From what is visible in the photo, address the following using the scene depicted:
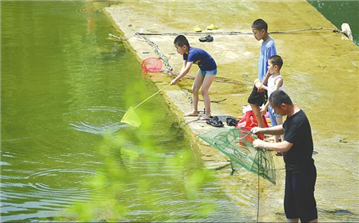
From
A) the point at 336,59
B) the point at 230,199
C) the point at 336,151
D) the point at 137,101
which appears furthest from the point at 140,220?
the point at 336,59

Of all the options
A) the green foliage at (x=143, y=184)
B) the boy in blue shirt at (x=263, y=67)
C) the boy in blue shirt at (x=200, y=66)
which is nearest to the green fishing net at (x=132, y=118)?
the green foliage at (x=143, y=184)

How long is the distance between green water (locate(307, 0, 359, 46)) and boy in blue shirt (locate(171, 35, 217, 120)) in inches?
386

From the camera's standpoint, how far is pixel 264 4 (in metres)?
20.4

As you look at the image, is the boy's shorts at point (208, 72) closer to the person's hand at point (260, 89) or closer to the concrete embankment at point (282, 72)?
the concrete embankment at point (282, 72)

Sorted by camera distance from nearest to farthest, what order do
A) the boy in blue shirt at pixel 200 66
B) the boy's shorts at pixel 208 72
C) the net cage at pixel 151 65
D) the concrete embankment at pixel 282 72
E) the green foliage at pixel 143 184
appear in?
the green foliage at pixel 143 184 < the concrete embankment at pixel 282 72 < the boy in blue shirt at pixel 200 66 < the boy's shorts at pixel 208 72 < the net cage at pixel 151 65

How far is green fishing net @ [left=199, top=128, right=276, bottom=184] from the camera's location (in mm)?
8312

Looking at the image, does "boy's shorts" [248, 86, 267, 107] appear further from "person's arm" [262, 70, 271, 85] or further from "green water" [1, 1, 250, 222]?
"green water" [1, 1, 250, 222]

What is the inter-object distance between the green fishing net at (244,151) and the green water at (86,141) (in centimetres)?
54

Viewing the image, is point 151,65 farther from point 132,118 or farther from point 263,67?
point 263,67

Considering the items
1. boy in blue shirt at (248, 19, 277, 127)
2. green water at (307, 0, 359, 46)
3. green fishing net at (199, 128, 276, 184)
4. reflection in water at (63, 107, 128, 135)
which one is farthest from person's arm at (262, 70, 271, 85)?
green water at (307, 0, 359, 46)

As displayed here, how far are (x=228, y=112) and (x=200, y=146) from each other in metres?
1.64

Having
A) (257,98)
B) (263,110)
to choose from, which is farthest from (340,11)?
(263,110)

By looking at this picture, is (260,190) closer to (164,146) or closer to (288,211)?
(288,211)

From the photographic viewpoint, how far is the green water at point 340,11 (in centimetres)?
2106
